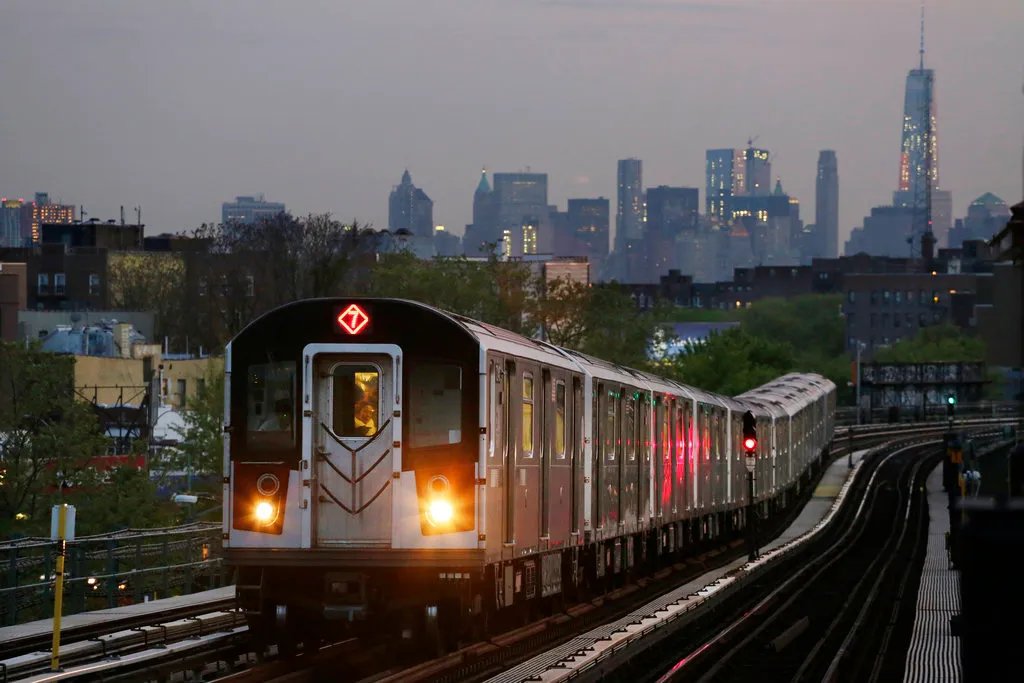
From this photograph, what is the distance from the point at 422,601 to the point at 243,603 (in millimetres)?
1692

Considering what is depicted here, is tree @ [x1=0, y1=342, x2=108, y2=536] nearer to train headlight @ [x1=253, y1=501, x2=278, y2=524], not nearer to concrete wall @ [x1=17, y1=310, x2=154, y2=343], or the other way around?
train headlight @ [x1=253, y1=501, x2=278, y2=524]

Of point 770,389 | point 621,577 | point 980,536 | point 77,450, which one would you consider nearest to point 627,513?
point 621,577

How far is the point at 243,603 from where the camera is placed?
56.6 feet

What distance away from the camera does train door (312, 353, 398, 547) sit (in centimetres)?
1708

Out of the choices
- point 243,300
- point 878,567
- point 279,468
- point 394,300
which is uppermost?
point 243,300

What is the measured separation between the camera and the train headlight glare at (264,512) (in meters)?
17.1

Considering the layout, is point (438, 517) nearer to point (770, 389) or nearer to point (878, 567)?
point (878, 567)

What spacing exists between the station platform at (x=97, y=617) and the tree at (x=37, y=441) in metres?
30.3

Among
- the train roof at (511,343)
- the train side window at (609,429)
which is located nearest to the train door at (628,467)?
the train roof at (511,343)

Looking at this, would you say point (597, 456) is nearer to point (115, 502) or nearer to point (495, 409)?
point (495, 409)

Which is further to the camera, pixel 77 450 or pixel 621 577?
pixel 77 450

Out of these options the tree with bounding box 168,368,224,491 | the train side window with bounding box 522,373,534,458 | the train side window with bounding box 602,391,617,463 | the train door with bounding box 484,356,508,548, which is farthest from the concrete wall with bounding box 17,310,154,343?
the train door with bounding box 484,356,508,548

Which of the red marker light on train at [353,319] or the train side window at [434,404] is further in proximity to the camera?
the red marker light on train at [353,319]

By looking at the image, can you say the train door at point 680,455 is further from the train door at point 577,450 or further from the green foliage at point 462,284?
the green foliage at point 462,284
